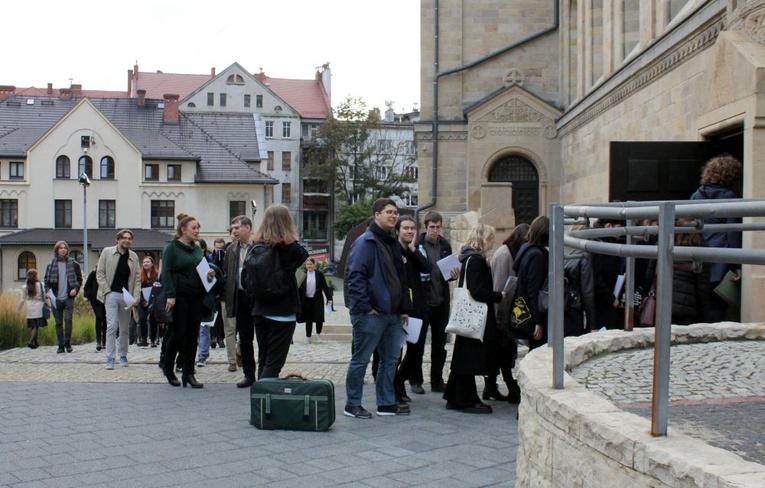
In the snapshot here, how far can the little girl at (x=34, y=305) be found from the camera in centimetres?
1580

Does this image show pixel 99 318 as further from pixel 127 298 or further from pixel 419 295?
pixel 419 295

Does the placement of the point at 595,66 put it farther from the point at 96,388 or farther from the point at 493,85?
the point at 96,388

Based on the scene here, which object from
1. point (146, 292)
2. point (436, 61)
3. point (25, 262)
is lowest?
point (25, 262)

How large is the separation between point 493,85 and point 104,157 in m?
40.9

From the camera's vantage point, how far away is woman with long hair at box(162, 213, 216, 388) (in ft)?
33.0

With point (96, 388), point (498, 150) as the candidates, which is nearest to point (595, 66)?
point (498, 150)

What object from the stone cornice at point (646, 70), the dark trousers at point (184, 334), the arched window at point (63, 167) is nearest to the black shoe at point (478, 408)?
the dark trousers at point (184, 334)

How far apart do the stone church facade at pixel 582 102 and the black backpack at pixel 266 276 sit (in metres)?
4.22

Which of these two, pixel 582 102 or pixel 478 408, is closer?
pixel 478 408

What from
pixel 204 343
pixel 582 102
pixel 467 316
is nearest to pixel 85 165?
pixel 582 102

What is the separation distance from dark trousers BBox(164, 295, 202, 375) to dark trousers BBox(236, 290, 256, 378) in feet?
1.69

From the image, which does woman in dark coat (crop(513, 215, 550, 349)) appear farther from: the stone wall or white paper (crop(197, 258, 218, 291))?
white paper (crop(197, 258, 218, 291))

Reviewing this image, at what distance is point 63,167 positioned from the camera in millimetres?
61688

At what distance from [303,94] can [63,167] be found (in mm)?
35142
